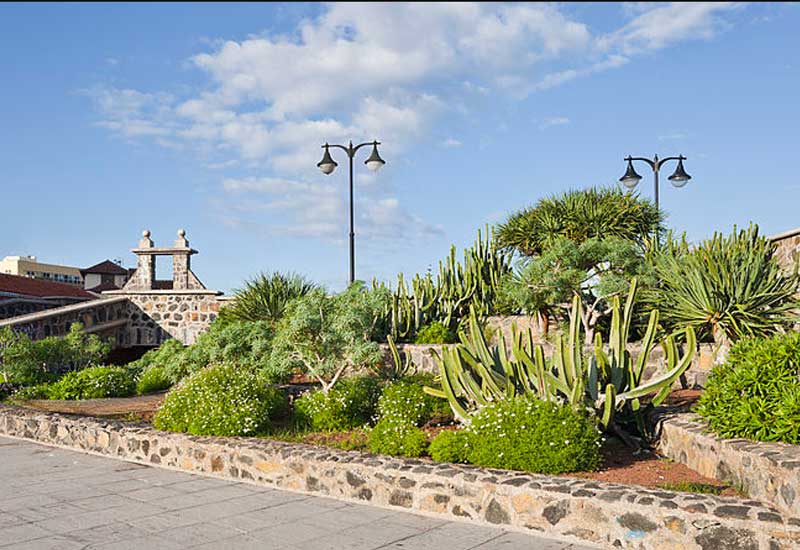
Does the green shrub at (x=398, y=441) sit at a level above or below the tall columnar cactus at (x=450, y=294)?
below

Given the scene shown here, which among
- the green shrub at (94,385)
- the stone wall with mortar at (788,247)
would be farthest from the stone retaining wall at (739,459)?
the green shrub at (94,385)

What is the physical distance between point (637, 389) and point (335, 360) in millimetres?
4804

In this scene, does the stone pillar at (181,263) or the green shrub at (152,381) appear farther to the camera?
the stone pillar at (181,263)

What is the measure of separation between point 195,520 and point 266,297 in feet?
33.5

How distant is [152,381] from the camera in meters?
14.7

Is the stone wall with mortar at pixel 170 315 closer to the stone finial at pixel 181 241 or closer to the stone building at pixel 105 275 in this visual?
the stone finial at pixel 181 241

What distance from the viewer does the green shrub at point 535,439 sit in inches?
279

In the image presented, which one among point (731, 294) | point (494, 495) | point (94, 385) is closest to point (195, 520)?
point (494, 495)

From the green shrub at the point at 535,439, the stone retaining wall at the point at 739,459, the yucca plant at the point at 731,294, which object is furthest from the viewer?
the yucca plant at the point at 731,294

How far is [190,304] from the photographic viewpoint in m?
21.8

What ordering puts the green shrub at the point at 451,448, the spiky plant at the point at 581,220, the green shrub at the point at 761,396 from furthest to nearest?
the spiky plant at the point at 581,220, the green shrub at the point at 451,448, the green shrub at the point at 761,396

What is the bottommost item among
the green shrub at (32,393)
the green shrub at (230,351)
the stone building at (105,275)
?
the green shrub at (32,393)

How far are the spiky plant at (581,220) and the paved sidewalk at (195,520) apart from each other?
36.5 feet

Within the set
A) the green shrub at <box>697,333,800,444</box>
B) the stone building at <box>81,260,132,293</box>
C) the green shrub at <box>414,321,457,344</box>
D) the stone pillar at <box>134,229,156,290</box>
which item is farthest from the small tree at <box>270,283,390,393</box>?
the stone building at <box>81,260,132,293</box>
